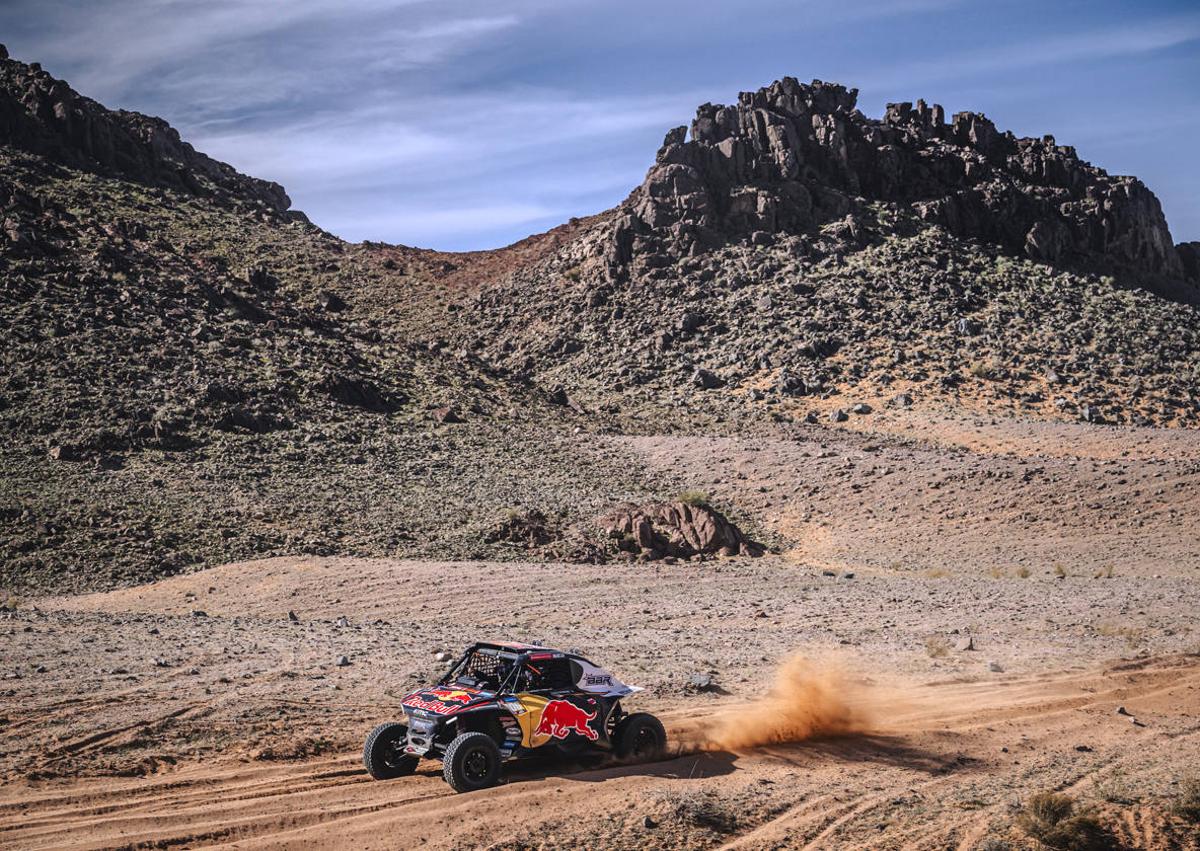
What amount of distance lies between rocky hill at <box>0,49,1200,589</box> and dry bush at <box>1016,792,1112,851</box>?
21.5 meters

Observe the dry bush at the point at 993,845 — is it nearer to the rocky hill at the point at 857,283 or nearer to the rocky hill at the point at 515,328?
the rocky hill at the point at 515,328

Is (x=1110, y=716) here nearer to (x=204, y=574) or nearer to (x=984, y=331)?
(x=204, y=574)

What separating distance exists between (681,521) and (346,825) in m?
25.1

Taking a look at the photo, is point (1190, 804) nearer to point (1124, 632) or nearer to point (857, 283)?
point (1124, 632)

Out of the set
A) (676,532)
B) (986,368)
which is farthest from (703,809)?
(986,368)

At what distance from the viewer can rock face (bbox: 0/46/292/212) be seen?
234 ft

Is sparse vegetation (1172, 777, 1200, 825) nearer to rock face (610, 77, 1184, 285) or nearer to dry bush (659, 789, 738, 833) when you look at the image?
dry bush (659, 789, 738, 833)

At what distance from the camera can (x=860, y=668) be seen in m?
20.3

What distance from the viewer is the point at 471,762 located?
1278 centimetres

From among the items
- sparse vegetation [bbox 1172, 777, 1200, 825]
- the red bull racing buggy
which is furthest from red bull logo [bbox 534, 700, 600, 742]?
sparse vegetation [bbox 1172, 777, 1200, 825]

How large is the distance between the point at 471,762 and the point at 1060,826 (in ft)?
21.9

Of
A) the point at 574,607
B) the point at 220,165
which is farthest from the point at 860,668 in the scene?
the point at 220,165

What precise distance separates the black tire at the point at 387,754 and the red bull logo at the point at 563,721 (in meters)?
1.62

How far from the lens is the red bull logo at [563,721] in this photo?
1345 centimetres
